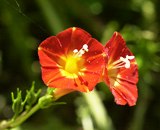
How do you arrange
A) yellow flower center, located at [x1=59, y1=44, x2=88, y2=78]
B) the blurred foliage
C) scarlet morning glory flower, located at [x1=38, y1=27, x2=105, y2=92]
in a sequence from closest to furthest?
1. scarlet morning glory flower, located at [x1=38, y1=27, x2=105, y2=92]
2. yellow flower center, located at [x1=59, y1=44, x2=88, y2=78]
3. the blurred foliage

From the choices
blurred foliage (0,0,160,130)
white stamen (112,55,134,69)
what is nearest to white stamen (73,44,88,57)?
white stamen (112,55,134,69)

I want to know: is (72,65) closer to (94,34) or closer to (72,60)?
(72,60)

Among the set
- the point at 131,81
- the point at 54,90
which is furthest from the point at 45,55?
the point at 131,81

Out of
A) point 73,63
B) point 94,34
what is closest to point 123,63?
point 73,63

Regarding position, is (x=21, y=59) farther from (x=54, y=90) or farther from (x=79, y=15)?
(x=54, y=90)

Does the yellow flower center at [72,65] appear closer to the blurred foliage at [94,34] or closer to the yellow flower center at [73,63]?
the yellow flower center at [73,63]

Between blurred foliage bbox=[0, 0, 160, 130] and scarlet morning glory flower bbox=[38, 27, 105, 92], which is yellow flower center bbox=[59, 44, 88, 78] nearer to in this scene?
scarlet morning glory flower bbox=[38, 27, 105, 92]

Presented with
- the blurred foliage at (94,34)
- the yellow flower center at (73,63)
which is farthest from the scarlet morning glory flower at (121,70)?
the blurred foliage at (94,34)
